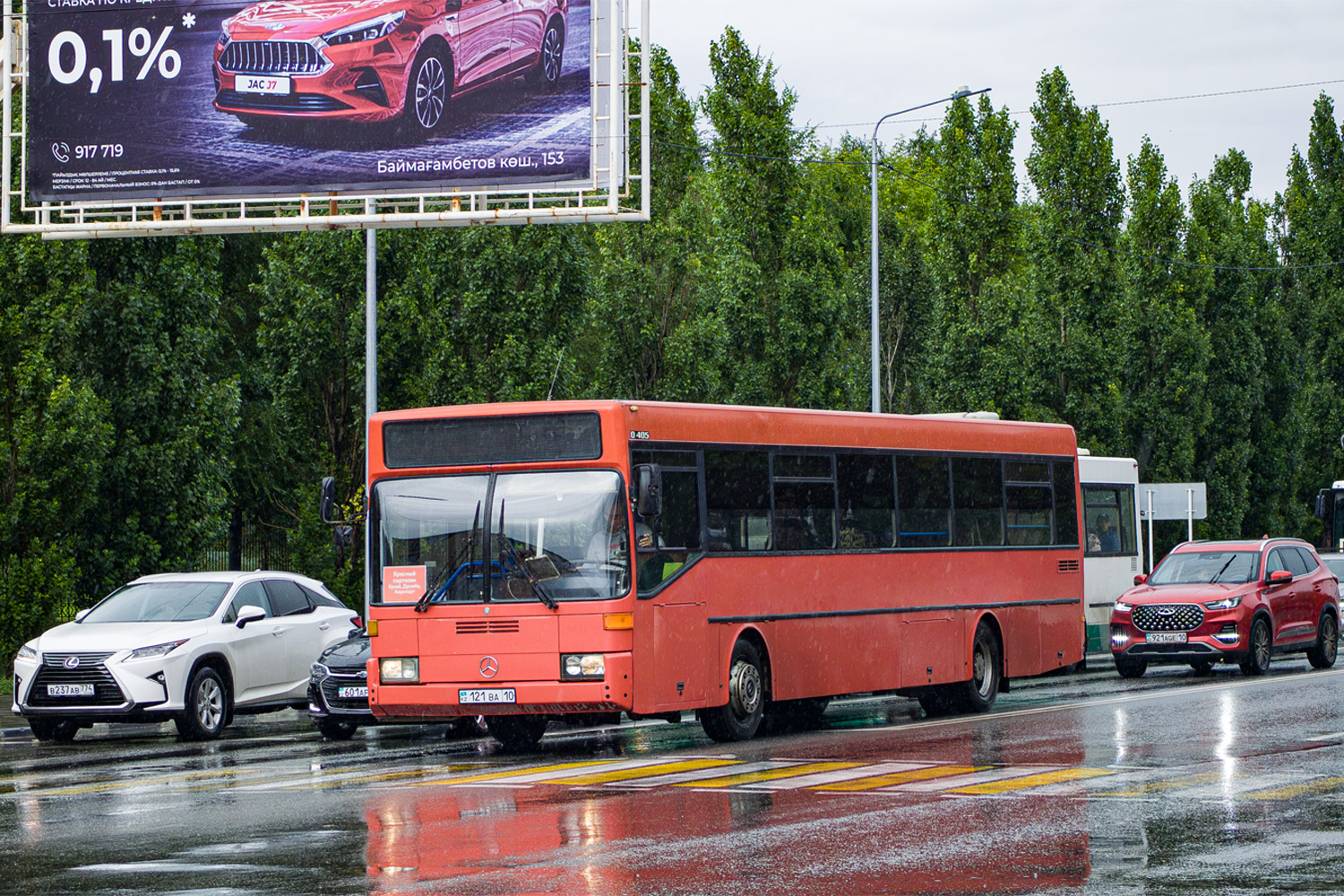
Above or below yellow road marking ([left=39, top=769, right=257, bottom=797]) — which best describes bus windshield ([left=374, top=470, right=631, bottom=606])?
above

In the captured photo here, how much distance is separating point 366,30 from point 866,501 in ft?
31.3

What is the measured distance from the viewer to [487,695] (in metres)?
15.5

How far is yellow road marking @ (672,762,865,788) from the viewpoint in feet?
43.1

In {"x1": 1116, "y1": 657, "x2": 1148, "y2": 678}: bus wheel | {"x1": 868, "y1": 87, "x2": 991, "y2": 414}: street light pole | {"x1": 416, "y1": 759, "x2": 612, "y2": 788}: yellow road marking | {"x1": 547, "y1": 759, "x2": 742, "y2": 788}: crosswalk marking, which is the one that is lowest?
{"x1": 1116, "y1": 657, "x2": 1148, "y2": 678}: bus wheel

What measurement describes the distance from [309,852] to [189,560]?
17869mm

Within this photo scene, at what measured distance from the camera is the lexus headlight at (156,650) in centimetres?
1842

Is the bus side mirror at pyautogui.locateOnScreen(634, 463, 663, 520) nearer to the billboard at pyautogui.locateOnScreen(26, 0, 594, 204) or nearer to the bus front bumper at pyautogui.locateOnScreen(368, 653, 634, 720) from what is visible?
the bus front bumper at pyautogui.locateOnScreen(368, 653, 634, 720)

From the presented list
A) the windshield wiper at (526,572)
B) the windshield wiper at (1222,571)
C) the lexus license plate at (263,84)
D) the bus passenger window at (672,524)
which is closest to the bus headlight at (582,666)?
the windshield wiper at (526,572)

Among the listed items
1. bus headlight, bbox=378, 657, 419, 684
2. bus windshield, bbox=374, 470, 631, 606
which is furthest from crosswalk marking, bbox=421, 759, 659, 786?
bus headlight, bbox=378, 657, 419, 684

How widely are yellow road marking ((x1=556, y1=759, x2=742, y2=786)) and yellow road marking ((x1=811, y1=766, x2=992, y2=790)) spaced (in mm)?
1508

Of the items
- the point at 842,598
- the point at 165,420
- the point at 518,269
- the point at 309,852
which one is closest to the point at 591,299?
the point at 518,269

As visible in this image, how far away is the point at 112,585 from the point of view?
86.8ft

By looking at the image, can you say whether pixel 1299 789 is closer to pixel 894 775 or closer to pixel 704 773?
pixel 894 775

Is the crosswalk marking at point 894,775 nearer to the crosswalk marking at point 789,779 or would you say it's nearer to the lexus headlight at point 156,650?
the crosswalk marking at point 789,779
